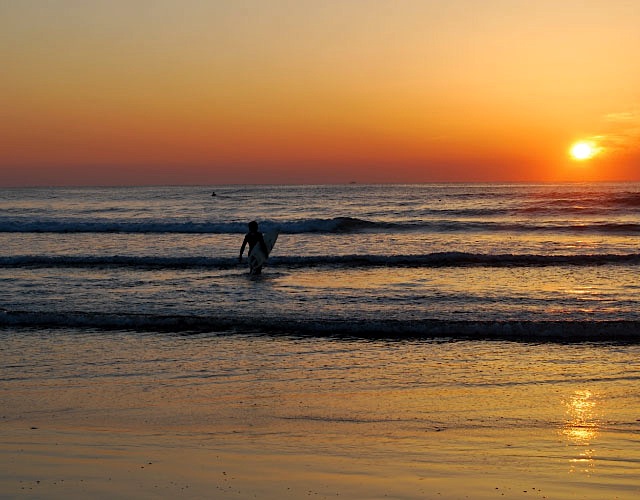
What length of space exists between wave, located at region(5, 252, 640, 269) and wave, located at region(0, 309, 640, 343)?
8189 millimetres

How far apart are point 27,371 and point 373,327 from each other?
193 inches

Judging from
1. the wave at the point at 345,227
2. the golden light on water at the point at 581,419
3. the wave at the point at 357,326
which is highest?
the wave at the point at 345,227

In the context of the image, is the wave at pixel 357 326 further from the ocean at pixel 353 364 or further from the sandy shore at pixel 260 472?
the sandy shore at pixel 260 472

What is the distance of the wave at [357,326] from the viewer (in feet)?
33.8

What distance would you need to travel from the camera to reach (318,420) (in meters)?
6.24

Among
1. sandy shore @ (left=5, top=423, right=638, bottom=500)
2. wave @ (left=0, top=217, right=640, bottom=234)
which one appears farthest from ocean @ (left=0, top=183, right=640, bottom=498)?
wave @ (left=0, top=217, right=640, bottom=234)

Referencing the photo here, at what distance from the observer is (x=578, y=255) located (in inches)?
847

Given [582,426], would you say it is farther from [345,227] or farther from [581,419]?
[345,227]

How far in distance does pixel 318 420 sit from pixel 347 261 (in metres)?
14.4

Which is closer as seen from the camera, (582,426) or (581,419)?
(582,426)

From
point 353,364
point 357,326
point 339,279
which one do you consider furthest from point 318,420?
point 339,279

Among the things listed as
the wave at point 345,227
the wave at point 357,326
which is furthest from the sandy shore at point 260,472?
the wave at point 345,227

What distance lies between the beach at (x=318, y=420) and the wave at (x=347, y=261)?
1023 centimetres

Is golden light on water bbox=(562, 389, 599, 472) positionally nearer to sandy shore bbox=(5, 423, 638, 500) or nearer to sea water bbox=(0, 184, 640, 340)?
sandy shore bbox=(5, 423, 638, 500)
